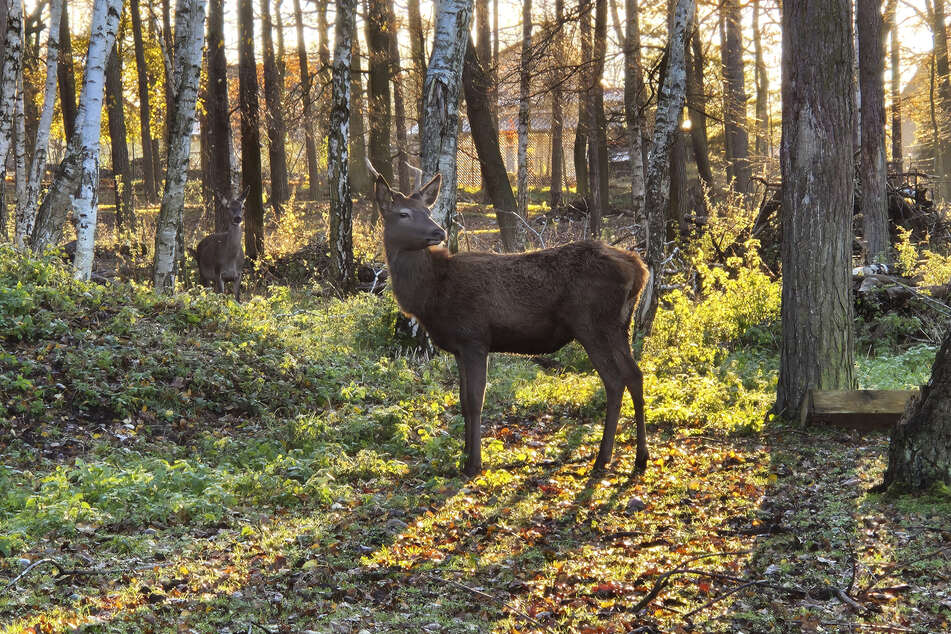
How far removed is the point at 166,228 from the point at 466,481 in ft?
25.1

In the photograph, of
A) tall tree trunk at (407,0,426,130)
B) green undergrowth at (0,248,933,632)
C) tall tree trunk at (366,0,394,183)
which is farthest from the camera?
tall tree trunk at (407,0,426,130)

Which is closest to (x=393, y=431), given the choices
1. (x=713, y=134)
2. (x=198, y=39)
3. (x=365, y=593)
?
(x=365, y=593)

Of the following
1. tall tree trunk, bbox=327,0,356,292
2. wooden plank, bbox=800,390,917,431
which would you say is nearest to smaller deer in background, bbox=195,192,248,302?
tall tree trunk, bbox=327,0,356,292

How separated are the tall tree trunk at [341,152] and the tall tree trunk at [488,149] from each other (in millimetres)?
2673

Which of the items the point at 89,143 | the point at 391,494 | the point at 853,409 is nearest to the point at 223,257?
the point at 89,143

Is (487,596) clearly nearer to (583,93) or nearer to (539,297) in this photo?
(539,297)

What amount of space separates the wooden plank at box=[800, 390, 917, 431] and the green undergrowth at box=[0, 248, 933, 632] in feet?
1.82

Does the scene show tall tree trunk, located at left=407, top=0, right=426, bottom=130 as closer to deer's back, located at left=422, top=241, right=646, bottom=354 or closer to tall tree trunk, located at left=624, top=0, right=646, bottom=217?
tall tree trunk, located at left=624, top=0, right=646, bottom=217

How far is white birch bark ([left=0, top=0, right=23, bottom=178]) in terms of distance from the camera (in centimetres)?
1345

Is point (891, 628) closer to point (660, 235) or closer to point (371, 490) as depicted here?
point (371, 490)

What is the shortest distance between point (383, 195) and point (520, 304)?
1.55 metres

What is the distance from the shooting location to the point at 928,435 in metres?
5.56

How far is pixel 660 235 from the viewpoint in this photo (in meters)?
12.4

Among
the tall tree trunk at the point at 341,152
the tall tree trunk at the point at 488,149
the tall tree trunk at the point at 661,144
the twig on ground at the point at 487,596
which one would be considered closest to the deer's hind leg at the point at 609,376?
the twig on ground at the point at 487,596
